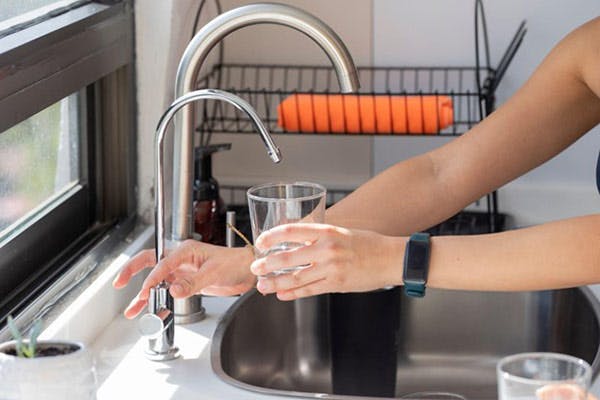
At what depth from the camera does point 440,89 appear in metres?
2.28

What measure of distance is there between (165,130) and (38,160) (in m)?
0.30

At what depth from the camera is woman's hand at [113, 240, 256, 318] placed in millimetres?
1574

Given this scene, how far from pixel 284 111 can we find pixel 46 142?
48 centimetres

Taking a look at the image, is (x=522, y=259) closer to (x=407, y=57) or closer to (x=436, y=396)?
(x=436, y=396)

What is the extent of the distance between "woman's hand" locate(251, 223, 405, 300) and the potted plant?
0.28m

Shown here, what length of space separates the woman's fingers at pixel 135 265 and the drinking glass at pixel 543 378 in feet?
2.00

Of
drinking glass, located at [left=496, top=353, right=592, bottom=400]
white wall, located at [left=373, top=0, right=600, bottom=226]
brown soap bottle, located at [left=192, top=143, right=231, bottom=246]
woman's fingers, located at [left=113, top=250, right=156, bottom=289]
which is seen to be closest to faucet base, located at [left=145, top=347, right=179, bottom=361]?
woman's fingers, located at [left=113, top=250, right=156, bottom=289]

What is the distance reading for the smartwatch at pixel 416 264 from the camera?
1.43 metres

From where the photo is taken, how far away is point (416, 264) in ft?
4.71

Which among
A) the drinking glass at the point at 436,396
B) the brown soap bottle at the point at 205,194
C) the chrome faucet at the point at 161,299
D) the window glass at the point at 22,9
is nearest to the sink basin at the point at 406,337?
the drinking glass at the point at 436,396

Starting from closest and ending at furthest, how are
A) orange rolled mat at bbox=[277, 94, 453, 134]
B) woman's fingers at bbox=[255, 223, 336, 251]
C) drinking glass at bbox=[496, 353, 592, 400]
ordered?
drinking glass at bbox=[496, 353, 592, 400] < woman's fingers at bbox=[255, 223, 336, 251] < orange rolled mat at bbox=[277, 94, 453, 134]

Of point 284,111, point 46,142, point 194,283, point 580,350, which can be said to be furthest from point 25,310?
point 580,350

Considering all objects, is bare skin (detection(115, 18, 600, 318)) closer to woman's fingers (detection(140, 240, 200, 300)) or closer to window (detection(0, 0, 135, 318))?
woman's fingers (detection(140, 240, 200, 300))

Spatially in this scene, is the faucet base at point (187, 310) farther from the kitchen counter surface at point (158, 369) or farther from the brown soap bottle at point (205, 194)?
the brown soap bottle at point (205, 194)
